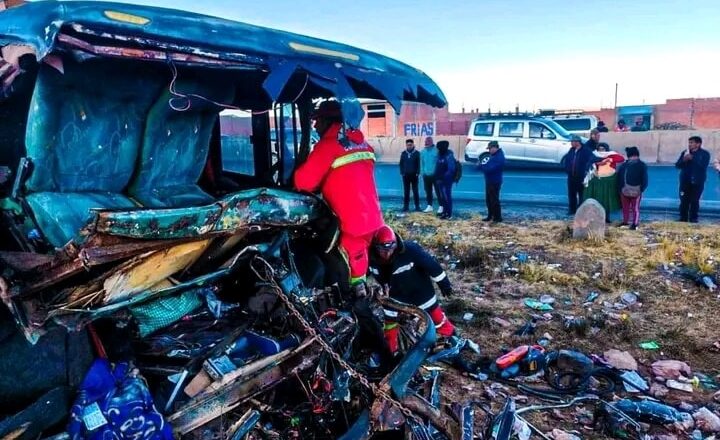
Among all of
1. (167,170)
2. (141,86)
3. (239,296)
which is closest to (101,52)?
(141,86)

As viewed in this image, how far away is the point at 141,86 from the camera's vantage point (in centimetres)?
276

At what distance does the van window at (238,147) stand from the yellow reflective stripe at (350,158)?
1296 mm

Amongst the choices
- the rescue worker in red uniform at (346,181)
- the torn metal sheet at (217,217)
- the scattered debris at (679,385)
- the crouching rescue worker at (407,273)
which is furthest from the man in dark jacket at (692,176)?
the torn metal sheet at (217,217)

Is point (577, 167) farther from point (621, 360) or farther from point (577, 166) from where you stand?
point (621, 360)

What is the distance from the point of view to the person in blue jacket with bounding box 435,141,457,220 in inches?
440

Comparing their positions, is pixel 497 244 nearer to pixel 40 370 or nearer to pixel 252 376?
pixel 252 376

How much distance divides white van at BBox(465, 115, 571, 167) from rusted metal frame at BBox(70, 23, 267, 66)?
1556 centimetres

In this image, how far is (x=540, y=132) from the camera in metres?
17.7

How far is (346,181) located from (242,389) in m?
1.54

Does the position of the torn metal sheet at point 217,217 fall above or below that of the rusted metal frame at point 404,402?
above

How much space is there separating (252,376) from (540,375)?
2.80 m

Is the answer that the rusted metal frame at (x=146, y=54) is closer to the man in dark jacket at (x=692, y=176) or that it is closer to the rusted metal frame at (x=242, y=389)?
the rusted metal frame at (x=242, y=389)

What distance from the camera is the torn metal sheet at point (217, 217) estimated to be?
92.0 inches

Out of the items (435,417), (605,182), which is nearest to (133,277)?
(435,417)
